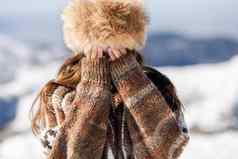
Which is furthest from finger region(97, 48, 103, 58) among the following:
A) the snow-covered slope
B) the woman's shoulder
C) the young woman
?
the snow-covered slope

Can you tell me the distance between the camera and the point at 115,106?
2090 mm

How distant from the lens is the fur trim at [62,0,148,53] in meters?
2.04

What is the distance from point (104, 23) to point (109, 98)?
0.72 feet

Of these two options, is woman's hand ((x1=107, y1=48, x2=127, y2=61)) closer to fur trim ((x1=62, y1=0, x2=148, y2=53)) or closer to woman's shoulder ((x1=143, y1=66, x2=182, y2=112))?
fur trim ((x1=62, y1=0, x2=148, y2=53))

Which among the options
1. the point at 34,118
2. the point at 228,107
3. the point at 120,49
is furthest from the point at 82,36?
the point at 228,107

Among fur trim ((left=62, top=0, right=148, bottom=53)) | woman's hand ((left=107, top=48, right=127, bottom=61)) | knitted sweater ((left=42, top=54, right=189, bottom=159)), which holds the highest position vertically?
fur trim ((left=62, top=0, right=148, bottom=53))

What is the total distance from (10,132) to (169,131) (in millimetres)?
4561

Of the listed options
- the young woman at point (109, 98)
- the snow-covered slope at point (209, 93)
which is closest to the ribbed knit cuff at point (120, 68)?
the young woman at point (109, 98)

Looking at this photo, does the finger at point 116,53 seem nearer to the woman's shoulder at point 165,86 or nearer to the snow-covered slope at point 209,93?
the woman's shoulder at point 165,86

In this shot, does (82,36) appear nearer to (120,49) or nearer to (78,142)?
(120,49)

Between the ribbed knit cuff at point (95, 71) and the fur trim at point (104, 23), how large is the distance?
0.14 ft

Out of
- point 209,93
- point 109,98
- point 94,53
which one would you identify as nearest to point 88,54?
point 94,53

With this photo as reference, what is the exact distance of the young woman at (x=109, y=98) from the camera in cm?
203

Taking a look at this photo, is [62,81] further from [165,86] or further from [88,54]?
[165,86]
